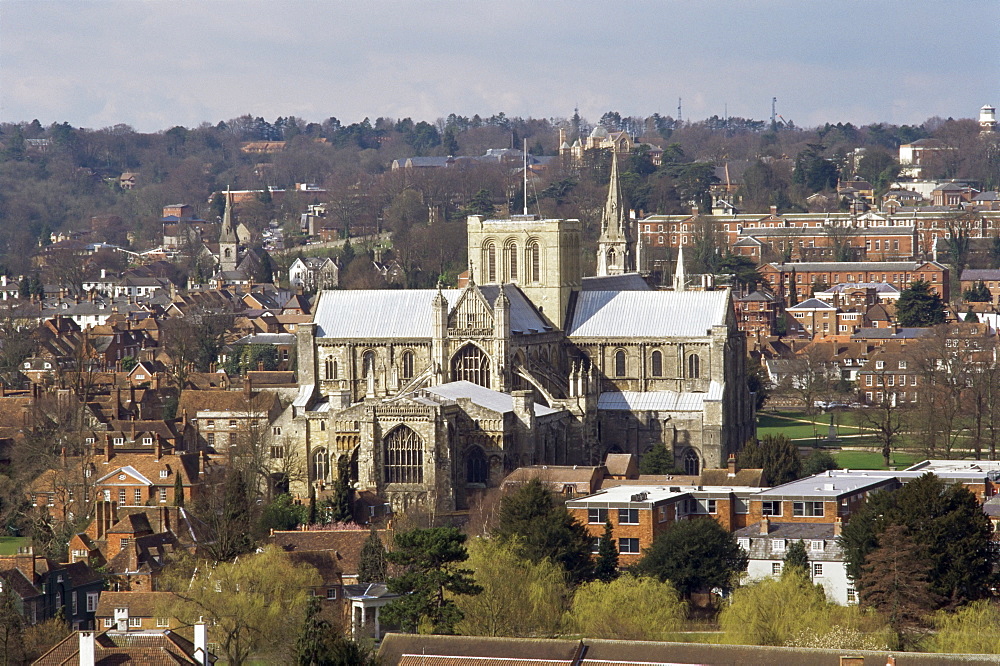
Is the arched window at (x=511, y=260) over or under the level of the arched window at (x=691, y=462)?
over

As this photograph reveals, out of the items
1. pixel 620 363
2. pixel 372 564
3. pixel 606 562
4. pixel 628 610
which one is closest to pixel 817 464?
pixel 620 363

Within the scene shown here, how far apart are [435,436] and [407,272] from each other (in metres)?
67.5

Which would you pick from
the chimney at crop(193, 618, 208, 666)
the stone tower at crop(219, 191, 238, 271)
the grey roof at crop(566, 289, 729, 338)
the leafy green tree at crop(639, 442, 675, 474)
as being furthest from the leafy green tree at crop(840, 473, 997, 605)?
the stone tower at crop(219, 191, 238, 271)

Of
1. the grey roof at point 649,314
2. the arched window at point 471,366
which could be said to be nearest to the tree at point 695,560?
the arched window at point 471,366

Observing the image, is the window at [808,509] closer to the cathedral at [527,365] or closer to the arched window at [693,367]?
the cathedral at [527,365]

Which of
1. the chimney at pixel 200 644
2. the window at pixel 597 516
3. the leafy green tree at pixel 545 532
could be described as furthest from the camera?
the window at pixel 597 516

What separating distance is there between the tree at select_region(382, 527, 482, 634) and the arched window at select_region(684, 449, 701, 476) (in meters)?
24.7

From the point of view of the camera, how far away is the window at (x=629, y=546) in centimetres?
6319

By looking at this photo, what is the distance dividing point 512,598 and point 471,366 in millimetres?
26598

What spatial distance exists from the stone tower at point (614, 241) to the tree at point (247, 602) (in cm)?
4861

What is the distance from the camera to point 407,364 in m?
81.9

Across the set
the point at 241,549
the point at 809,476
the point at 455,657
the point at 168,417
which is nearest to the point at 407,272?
the point at 168,417

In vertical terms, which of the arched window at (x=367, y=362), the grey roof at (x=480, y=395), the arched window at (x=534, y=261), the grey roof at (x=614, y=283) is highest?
the arched window at (x=534, y=261)

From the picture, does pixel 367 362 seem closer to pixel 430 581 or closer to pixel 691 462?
pixel 691 462
